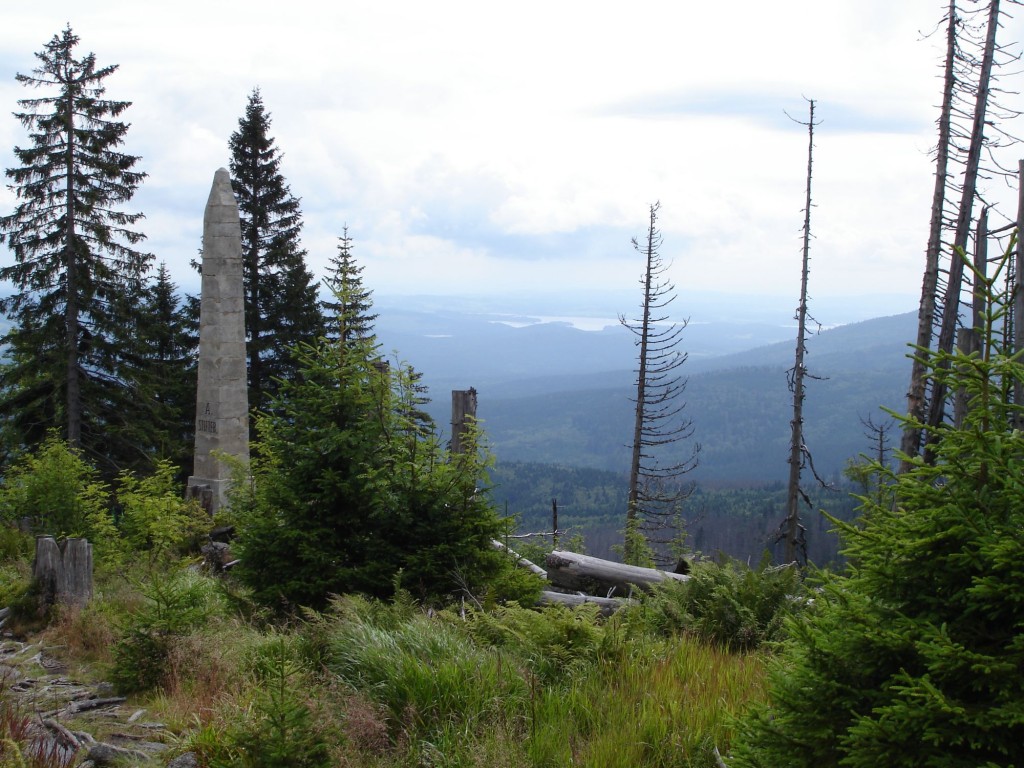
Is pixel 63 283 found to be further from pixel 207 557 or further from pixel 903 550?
pixel 903 550

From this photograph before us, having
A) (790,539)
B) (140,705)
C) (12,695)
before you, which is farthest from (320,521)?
(790,539)

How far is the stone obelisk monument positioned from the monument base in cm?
Answer: 2

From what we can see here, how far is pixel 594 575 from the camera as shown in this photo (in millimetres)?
9633

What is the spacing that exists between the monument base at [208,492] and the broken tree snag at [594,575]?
8.45m

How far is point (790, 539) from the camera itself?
22125 millimetres

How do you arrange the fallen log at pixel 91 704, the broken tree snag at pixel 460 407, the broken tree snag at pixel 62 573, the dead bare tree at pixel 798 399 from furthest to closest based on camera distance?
the dead bare tree at pixel 798 399 < the broken tree snag at pixel 460 407 < the broken tree snag at pixel 62 573 < the fallen log at pixel 91 704

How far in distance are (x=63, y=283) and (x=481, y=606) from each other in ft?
70.0

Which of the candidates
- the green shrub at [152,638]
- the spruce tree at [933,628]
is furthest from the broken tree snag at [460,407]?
the spruce tree at [933,628]

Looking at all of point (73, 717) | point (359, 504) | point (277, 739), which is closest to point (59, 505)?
point (359, 504)

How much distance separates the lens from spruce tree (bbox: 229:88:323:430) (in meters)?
27.8

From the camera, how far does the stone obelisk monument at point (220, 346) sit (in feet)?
56.5

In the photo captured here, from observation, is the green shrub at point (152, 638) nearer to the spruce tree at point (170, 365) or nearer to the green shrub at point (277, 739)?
the green shrub at point (277, 739)

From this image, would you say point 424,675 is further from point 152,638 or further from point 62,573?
point 62,573

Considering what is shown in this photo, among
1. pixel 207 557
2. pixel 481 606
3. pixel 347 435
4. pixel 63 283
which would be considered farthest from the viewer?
pixel 63 283
